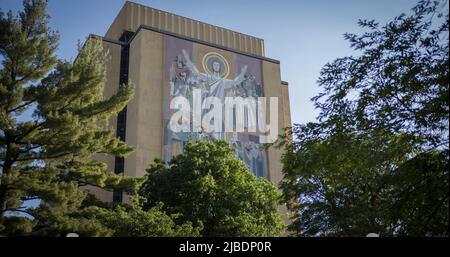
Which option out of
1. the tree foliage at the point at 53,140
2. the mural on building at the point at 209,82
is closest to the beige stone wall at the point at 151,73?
the mural on building at the point at 209,82

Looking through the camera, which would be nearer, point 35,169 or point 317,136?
point 317,136

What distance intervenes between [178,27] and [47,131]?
39547 mm

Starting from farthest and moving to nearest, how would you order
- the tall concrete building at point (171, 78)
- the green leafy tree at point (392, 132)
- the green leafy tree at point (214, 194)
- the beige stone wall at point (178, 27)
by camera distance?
1. the beige stone wall at point (178, 27)
2. the tall concrete building at point (171, 78)
3. the green leafy tree at point (214, 194)
4. the green leafy tree at point (392, 132)

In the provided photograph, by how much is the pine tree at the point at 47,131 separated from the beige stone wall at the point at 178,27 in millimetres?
Result: 33893

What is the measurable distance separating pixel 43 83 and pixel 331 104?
13513mm

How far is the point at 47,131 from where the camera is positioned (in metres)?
20.0

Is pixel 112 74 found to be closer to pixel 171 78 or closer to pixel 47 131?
pixel 171 78

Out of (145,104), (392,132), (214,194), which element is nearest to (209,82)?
(145,104)

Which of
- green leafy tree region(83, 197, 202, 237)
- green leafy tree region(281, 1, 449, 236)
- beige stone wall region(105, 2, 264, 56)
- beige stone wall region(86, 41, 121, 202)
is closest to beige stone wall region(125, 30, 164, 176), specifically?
beige stone wall region(86, 41, 121, 202)

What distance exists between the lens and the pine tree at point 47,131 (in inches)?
736

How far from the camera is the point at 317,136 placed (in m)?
12.4

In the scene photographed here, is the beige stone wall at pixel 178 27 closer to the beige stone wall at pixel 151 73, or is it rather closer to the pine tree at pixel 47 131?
the beige stone wall at pixel 151 73
